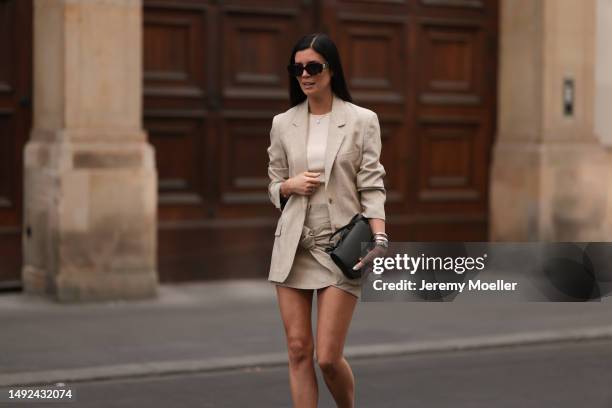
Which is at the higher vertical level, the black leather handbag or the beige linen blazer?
the beige linen blazer

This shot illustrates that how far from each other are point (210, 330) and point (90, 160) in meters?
1.99

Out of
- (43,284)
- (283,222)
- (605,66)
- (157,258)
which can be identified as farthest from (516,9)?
(283,222)

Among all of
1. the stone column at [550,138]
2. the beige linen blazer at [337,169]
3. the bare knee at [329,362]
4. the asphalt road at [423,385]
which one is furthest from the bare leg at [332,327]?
the stone column at [550,138]

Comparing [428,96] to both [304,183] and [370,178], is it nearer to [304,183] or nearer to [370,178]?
[370,178]

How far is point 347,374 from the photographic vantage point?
19.6ft

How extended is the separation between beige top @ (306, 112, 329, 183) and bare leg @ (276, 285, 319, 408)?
529 mm

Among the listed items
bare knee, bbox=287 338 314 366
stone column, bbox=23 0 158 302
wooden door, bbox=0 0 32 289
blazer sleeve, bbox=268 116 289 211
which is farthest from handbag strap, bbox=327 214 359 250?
wooden door, bbox=0 0 32 289

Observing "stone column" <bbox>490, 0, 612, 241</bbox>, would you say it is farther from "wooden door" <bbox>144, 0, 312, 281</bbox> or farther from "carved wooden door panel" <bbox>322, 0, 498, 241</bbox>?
"wooden door" <bbox>144, 0, 312, 281</bbox>

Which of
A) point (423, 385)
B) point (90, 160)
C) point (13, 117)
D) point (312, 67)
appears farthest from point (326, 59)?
point (13, 117)

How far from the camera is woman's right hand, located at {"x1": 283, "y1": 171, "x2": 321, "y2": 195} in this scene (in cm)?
584

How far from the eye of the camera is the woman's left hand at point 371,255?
19.0ft

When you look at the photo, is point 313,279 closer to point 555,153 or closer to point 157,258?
point 157,258

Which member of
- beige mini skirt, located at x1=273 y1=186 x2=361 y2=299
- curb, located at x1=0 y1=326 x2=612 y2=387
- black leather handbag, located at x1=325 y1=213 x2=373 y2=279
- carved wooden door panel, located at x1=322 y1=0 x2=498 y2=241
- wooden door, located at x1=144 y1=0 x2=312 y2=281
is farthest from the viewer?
carved wooden door panel, located at x1=322 y1=0 x2=498 y2=241

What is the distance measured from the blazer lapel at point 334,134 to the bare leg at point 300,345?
517mm
